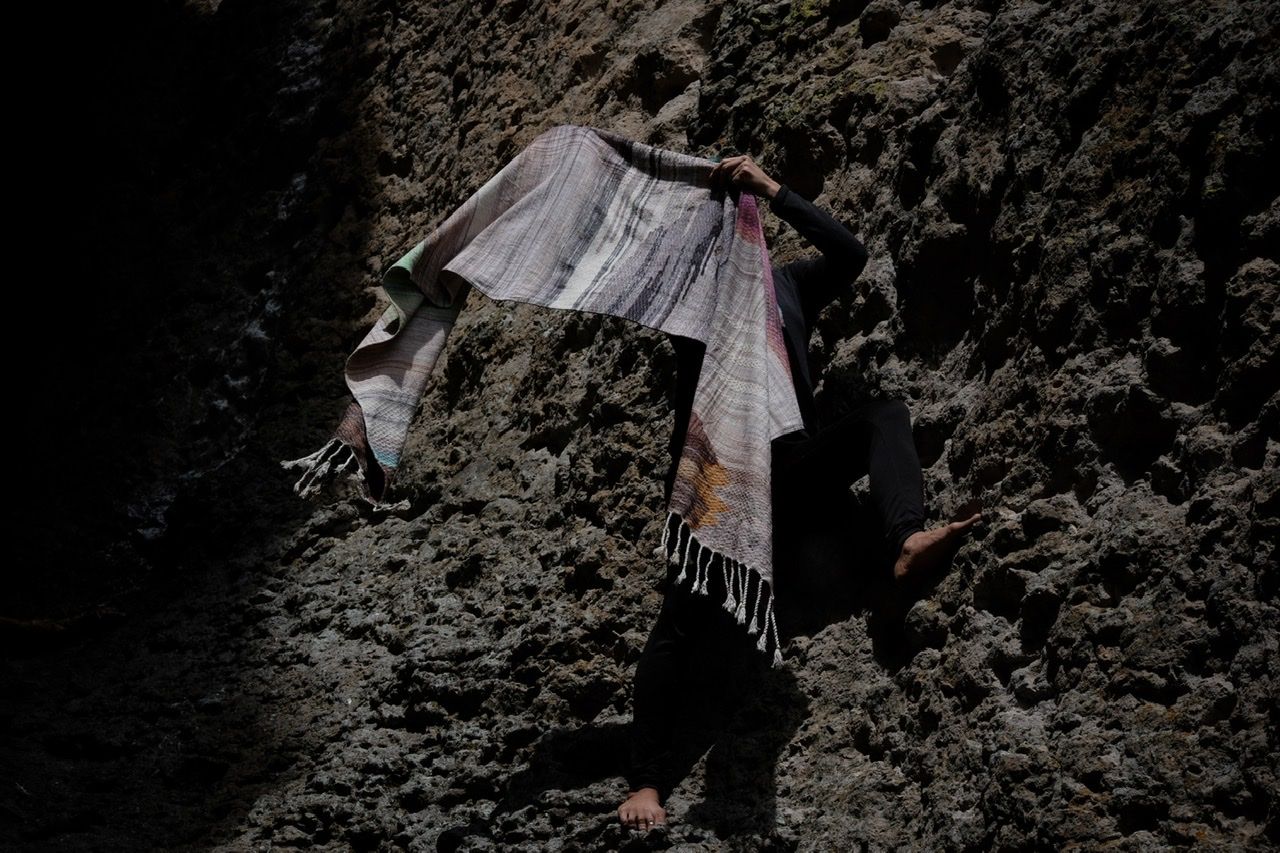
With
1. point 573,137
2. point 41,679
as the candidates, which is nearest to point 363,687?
point 41,679

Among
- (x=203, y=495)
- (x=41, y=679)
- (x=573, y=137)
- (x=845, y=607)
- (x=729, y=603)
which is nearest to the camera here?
(x=729, y=603)

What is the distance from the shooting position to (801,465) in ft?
8.71

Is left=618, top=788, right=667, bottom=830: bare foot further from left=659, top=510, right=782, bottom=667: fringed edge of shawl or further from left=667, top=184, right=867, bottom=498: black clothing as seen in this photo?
left=667, top=184, right=867, bottom=498: black clothing

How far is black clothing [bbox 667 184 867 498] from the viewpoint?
2715 millimetres

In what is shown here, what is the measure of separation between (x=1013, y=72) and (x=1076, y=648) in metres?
1.24

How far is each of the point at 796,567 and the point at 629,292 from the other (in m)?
0.66

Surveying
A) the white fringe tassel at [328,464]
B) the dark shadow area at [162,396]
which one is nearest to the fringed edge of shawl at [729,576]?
the white fringe tassel at [328,464]

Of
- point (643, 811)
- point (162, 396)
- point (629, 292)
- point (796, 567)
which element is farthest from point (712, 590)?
point (162, 396)

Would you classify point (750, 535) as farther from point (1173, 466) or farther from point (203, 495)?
point (203, 495)

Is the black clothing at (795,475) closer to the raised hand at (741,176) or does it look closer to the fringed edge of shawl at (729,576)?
the raised hand at (741,176)

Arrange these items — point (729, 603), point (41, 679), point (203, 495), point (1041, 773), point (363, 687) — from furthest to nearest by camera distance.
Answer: point (203, 495) < point (41, 679) < point (363, 687) < point (729, 603) < point (1041, 773)

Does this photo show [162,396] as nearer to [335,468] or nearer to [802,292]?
[335,468]

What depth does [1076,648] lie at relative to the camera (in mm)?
2057

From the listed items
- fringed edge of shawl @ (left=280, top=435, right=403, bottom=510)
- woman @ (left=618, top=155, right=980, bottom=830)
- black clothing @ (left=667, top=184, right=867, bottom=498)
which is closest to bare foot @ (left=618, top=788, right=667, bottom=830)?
woman @ (left=618, top=155, right=980, bottom=830)
